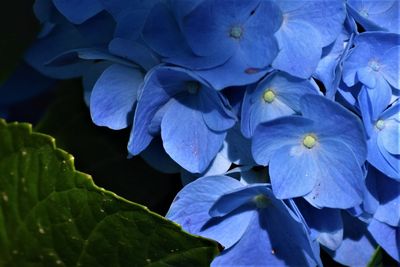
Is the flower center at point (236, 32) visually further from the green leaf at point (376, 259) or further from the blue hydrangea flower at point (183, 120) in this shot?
the green leaf at point (376, 259)

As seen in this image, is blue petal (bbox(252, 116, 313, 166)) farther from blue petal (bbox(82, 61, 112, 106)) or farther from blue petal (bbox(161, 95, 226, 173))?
blue petal (bbox(82, 61, 112, 106))

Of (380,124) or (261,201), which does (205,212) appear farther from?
(380,124)

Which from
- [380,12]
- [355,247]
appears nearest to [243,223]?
[355,247]

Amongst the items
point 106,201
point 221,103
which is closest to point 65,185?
point 106,201

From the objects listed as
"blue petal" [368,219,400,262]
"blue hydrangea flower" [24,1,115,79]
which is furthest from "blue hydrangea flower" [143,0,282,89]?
"blue petal" [368,219,400,262]

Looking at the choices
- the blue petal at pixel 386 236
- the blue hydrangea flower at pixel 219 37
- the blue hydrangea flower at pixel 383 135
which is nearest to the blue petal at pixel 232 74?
the blue hydrangea flower at pixel 219 37

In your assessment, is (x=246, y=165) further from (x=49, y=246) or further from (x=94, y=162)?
(x=94, y=162)
